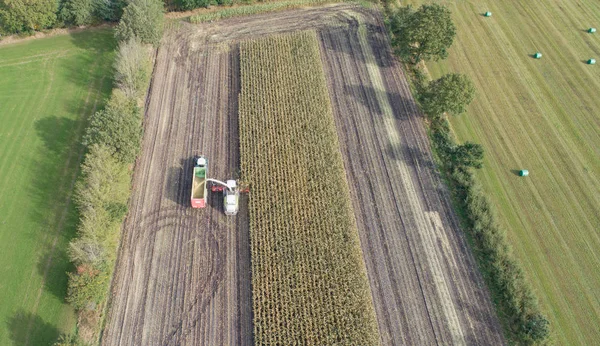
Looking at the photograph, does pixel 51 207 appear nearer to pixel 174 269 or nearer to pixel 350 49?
pixel 174 269

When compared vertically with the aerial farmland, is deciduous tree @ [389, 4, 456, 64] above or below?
above

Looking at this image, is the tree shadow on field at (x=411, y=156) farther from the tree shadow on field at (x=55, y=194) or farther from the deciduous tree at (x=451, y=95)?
the tree shadow on field at (x=55, y=194)

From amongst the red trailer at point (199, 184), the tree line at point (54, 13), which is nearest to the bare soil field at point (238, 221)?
the red trailer at point (199, 184)

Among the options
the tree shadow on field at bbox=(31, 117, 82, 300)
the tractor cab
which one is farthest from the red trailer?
the tree shadow on field at bbox=(31, 117, 82, 300)

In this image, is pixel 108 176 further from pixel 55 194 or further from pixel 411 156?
pixel 411 156

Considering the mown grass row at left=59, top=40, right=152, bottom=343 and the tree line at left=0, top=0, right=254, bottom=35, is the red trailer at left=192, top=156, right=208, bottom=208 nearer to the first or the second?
the mown grass row at left=59, top=40, right=152, bottom=343

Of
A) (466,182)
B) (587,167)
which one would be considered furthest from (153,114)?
(587,167)
